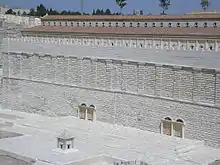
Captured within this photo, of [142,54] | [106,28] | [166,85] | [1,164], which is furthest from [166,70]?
[106,28]

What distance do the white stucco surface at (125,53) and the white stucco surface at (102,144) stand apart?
2548mm

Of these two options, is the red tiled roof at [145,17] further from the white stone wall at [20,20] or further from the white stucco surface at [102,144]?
the white stucco surface at [102,144]

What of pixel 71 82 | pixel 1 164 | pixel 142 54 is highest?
pixel 142 54

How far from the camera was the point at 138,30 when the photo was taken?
69.7 ft

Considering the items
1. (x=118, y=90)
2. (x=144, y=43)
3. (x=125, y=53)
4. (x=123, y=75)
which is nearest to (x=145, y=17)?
(x=144, y=43)

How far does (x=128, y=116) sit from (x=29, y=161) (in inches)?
197

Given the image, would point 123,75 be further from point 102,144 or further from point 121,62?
point 102,144

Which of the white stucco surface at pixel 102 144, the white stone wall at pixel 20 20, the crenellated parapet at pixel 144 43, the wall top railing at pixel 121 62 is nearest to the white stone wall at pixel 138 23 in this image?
the crenellated parapet at pixel 144 43

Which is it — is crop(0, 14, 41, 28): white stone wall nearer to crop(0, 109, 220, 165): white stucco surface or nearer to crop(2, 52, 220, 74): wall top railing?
crop(2, 52, 220, 74): wall top railing

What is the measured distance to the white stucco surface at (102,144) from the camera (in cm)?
1309

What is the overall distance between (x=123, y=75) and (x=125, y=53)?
99cm

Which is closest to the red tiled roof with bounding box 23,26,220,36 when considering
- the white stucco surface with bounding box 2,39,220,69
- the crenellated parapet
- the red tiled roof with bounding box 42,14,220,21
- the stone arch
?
the crenellated parapet

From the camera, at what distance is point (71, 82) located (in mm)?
19141

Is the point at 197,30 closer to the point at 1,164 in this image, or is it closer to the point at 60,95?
the point at 60,95
